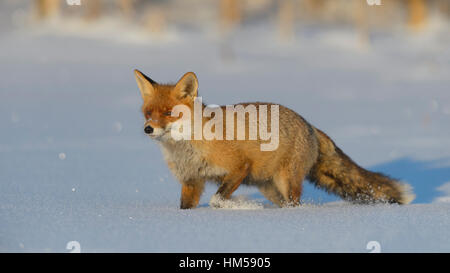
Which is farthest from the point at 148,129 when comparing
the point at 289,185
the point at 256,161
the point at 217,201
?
the point at 289,185

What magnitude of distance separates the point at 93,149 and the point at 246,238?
18.0ft

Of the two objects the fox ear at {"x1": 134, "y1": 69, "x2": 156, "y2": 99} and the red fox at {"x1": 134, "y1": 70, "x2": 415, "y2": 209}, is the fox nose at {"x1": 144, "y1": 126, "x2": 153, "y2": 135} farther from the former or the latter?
the fox ear at {"x1": 134, "y1": 69, "x2": 156, "y2": 99}

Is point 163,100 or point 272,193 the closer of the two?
point 163,100

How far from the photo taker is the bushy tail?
6.24 m

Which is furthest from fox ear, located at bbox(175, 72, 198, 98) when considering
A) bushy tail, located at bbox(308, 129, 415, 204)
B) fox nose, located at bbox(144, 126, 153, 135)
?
bushy tail, located at bbox(308, 129, 415, 204)

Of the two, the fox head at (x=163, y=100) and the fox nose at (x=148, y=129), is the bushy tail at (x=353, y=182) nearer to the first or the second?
the fox head at (x=163, y=100)

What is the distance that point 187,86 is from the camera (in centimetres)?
555

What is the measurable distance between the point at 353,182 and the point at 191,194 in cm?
165

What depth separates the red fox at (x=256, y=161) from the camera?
5.47m

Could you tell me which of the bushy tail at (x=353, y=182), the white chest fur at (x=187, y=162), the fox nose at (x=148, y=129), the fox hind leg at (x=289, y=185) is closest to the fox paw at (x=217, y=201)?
the white chest fur at (x=187, y=162)

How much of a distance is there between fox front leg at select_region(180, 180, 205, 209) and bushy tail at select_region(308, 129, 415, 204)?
1.25 m

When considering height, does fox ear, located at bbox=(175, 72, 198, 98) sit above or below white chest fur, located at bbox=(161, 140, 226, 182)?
above

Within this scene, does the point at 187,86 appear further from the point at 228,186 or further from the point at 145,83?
the point at 228,186

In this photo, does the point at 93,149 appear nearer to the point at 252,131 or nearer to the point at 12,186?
the point at 12,186
